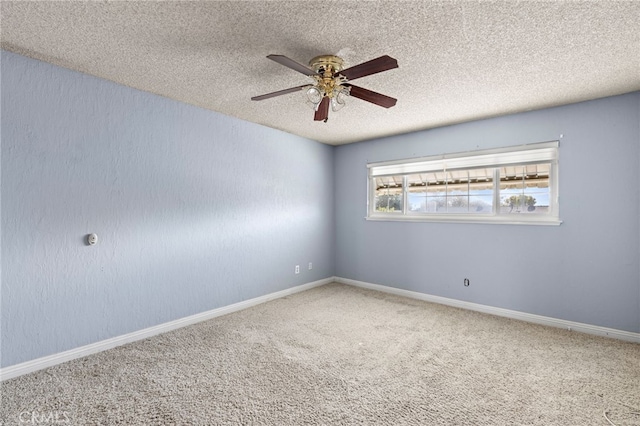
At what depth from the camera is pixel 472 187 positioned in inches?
162

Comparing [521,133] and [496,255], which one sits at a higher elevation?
[521,133]

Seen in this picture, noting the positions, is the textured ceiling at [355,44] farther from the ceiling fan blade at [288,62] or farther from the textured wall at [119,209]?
the textured wall at [119,209]

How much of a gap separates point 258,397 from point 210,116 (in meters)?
2.90

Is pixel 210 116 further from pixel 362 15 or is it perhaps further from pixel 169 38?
pixel 362 15

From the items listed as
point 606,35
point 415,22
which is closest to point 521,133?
point 606,35

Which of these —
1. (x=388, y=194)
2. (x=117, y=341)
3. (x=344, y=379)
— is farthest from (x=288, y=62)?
(x=388, y=194)

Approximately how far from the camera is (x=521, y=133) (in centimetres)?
362

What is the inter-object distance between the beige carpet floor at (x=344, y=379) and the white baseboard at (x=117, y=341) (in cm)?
8

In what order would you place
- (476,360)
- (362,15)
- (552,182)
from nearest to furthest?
1. (362,15)
2. (476,360)
3. (552,182)

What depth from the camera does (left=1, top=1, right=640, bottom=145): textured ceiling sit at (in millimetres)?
1811

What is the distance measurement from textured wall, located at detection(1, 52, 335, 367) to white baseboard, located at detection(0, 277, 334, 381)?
5cm

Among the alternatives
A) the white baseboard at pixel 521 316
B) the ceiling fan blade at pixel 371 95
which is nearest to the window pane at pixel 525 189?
the white baseboard at pixel 521 316

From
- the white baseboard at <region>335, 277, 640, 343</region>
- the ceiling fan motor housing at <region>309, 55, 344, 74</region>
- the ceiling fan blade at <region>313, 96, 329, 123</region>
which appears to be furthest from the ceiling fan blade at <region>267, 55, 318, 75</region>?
the white baseboard at <region>335, 277, 640, 343</region>

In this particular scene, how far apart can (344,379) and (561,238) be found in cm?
273
